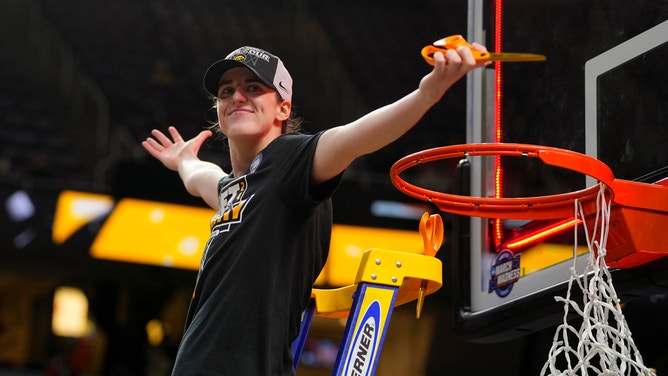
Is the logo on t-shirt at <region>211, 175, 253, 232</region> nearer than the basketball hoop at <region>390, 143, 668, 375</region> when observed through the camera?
Yes

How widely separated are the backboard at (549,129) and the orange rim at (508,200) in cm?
14

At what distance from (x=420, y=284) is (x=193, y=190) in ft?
3.01

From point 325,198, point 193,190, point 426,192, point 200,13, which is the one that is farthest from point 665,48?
point 200,13

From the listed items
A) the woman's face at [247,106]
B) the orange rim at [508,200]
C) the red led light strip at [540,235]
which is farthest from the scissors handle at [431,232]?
the red led light strip at [540,235]

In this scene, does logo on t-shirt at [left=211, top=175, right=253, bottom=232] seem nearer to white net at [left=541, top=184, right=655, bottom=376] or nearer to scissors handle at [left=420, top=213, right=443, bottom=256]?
scissors handle at [left=420, top=213, right=443, bottom=256]

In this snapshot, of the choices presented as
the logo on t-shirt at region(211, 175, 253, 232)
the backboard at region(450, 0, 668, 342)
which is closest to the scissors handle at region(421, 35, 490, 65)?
the logo on t-shirt at region(211, 175, 253, 232)

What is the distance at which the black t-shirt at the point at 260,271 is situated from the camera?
2057 mm

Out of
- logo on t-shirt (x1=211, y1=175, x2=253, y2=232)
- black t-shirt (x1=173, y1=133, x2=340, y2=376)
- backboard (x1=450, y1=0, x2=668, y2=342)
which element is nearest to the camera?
black t-shirt (x1=173, y1=133, x2=340, y2=376)

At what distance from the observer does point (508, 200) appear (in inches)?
105

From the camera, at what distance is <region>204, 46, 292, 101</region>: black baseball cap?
230cm

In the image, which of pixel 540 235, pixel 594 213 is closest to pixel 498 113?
pixel 540 235

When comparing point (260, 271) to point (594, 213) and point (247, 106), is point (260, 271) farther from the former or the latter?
point (594, 213)

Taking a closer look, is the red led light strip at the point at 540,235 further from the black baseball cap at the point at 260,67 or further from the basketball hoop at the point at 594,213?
the black baseball cap at the point at 260,67

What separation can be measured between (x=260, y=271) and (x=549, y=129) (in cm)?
144
